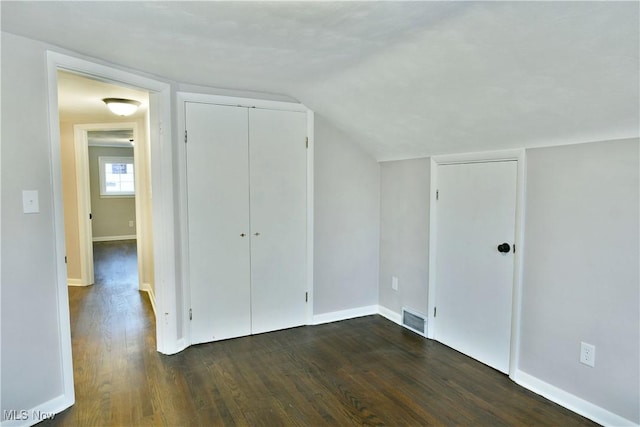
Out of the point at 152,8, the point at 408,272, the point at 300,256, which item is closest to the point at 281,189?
the point at 300,256

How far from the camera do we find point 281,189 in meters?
3.46

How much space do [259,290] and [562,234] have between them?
242cm

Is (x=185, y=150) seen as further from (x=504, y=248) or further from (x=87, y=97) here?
(x=504, y=248)

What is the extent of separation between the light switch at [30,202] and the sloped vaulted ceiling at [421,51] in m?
0.86

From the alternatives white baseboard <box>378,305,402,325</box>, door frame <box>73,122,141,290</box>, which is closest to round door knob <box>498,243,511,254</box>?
white baseboard <box>378,305,402,325</box>

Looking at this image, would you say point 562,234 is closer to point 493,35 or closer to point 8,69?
point 493,35

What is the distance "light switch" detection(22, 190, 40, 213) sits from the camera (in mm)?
2066

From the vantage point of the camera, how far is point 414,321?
350 cm

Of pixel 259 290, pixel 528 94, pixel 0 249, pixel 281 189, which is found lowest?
pixel 259 290

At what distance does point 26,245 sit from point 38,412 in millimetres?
Result: 961

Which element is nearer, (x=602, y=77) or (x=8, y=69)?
(x=602, y=77)

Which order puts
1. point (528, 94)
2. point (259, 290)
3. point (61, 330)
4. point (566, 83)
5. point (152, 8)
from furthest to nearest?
point (259, 290) → point (61, 330) → point (528, 94) → point (566, 83) → point (152, 8)

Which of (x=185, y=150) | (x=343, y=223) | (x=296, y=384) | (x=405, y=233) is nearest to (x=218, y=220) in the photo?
(x=185, y=150)

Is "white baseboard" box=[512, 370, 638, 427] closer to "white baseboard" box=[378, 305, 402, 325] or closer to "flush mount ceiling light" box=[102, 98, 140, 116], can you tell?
"white baseboard" box=[378, 305, 402, 325]
